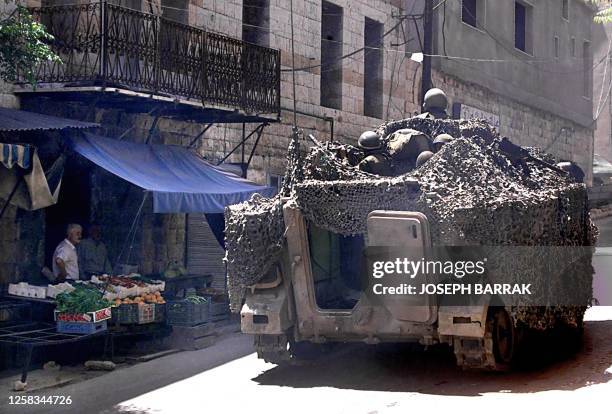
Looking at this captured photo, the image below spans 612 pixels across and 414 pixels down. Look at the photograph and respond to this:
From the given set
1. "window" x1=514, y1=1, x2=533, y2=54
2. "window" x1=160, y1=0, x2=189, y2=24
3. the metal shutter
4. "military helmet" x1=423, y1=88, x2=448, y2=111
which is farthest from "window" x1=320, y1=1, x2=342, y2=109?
"window" x1=514, y1=1, x2=533, y2=54

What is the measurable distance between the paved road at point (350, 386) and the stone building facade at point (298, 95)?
353cm

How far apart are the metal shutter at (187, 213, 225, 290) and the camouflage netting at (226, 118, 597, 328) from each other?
19.5 ft

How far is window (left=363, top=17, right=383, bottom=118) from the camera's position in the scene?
21.3m

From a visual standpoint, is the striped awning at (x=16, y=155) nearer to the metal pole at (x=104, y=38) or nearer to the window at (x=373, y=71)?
the metal pole at (x=104, y=38)

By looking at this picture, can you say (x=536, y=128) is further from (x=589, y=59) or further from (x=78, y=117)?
(x=78, y=117)

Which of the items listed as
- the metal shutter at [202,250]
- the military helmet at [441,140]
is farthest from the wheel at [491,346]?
the metal shutter at [202,250]

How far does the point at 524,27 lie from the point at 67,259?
21979mm

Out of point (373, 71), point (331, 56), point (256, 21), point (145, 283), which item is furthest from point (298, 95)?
point (145, 283)

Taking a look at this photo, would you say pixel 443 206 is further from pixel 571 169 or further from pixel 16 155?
pixel 16 155

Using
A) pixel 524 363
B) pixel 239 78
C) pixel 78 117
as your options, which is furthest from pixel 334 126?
pixel 524 363

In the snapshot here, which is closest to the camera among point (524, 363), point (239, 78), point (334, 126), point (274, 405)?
point (274, 405)

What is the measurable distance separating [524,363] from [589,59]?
91.7ft

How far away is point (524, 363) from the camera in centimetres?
923

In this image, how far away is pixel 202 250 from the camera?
1540cm
